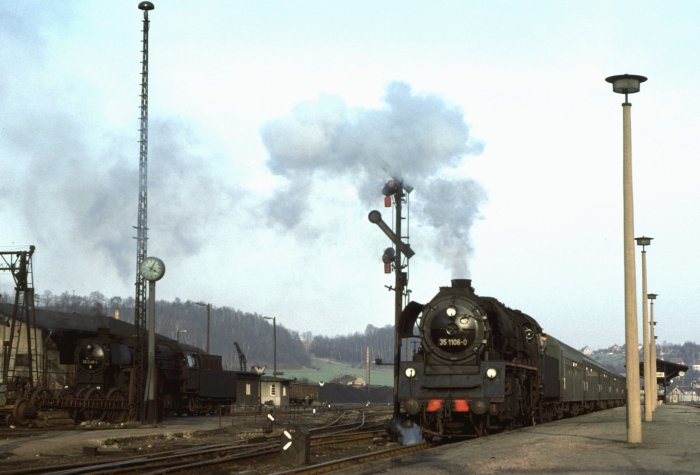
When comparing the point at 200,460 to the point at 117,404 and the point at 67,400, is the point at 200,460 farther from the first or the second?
the point at 117,404

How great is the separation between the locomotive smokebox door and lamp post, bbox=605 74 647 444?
7070 millimetres

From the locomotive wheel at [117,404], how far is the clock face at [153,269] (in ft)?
18.4

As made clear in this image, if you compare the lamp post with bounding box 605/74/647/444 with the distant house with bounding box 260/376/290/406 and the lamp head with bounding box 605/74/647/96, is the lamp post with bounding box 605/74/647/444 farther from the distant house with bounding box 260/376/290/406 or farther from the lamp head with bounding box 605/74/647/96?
the distant house with bounding box 260/376/290/406

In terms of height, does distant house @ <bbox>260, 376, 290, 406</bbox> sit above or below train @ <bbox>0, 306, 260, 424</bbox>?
below

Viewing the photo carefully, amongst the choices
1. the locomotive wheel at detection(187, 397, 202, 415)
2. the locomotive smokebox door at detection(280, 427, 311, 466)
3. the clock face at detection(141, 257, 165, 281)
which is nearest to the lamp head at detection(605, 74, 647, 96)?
the locomotive smokebox door at detection(280, 427, 311, 466)

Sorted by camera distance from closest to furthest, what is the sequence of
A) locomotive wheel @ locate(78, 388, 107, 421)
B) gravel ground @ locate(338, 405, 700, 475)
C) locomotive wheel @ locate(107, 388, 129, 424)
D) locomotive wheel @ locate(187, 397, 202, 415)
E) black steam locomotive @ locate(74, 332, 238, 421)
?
gravel ground @ locate(338, 405, 700, 475) < locomotive wheel @ locate(78, 388, 107, 421) < locomotive wheel @ locate(107, 388, 129, 424) < black steam locomotive @ locate(74, 332, 238, 421) < locomotive wheel @ locate(187, 397, 202, 415)

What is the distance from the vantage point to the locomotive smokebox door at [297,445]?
18125mm

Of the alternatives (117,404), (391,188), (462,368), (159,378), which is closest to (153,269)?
(117,404)

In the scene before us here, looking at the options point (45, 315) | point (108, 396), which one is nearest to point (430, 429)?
point (108, 396)

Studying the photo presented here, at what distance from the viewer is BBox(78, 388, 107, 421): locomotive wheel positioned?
125ft

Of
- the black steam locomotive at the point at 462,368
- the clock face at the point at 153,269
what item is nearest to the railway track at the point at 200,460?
the black steam locomotive at the point at 462,368

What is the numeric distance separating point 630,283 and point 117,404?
25650 millimetres

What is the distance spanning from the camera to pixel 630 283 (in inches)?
782

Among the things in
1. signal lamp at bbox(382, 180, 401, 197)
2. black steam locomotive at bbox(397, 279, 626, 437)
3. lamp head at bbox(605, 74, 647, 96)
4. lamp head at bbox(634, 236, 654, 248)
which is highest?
lamp head at bbox(605, 74, 647, 96)
